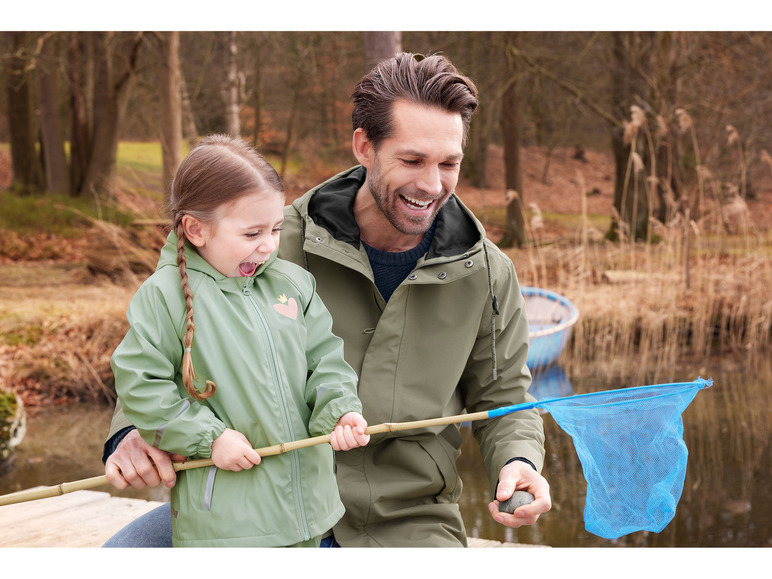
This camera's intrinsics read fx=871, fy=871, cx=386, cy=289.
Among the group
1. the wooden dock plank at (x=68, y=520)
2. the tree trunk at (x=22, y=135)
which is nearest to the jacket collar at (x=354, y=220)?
the wooden dock plank at (x=68, y=520)

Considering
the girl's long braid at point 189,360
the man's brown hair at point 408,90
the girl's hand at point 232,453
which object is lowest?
the girl's hand at point 232,453

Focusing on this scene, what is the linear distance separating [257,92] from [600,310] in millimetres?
7598

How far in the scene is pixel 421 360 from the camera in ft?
7.18

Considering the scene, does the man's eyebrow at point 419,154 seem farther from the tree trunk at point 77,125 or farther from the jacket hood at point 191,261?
the tree trunk at point 77,125

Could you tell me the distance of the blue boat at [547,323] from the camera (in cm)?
652

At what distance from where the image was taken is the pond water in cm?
455

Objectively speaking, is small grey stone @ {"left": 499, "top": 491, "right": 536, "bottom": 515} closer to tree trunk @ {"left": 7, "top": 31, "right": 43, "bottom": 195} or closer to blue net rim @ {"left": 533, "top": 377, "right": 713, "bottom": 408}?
blue net rim @ {"left": 533, "top": 377, "right": 713, "bottom": 408}

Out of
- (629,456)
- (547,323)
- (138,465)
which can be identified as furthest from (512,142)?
(138,465)

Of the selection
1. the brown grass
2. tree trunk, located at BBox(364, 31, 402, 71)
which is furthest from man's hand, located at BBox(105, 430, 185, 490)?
the brown grass

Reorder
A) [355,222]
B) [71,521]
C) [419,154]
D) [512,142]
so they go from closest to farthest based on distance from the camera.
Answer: [419,154], [355,222], [71,521], [512,142]

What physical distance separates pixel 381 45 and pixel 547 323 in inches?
110

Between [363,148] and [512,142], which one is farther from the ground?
[363,148]

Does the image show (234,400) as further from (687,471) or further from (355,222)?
(687,471)
